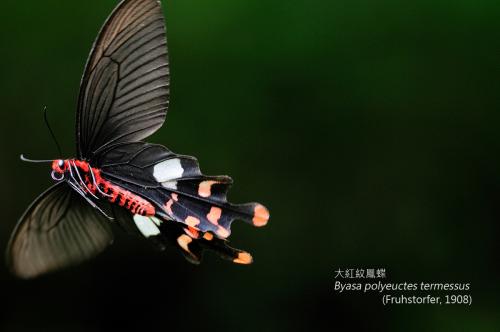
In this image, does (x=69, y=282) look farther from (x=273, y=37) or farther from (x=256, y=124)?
(x=273, y=37)

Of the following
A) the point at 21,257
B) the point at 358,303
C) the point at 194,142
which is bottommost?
the point at 21,257

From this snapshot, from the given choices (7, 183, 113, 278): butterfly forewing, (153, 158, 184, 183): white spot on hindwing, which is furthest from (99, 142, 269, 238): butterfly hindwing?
(7, 183, 113, 278): butterfly forewing

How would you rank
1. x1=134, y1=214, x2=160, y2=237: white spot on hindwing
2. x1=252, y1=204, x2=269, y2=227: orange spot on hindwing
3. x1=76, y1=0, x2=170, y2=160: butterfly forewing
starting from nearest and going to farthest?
x1=252, y1=204, x2=269, y2=227: orange spot on hindwing
x1=76, y1=0, x2=170, y2=160: butterfly forewing
x1=134, y1=214, x2=160, y2=237: white spot on hindwing

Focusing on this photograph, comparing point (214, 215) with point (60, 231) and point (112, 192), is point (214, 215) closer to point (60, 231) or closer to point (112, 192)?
point (112, 192)

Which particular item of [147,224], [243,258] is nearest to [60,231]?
[147,224]

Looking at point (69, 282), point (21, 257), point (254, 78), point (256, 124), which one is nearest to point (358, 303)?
point (256, 124)

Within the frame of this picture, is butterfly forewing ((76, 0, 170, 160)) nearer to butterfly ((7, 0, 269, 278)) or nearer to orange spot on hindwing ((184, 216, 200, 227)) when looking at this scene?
butterfly ((7, 0, 269, 278))

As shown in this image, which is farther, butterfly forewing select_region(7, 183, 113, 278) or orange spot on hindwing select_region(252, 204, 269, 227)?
butterfly forewing select_region(7, 183, 113, 278)

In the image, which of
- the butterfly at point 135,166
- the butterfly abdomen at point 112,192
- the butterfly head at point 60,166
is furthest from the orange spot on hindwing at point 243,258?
the butterfly head at point 60,166
